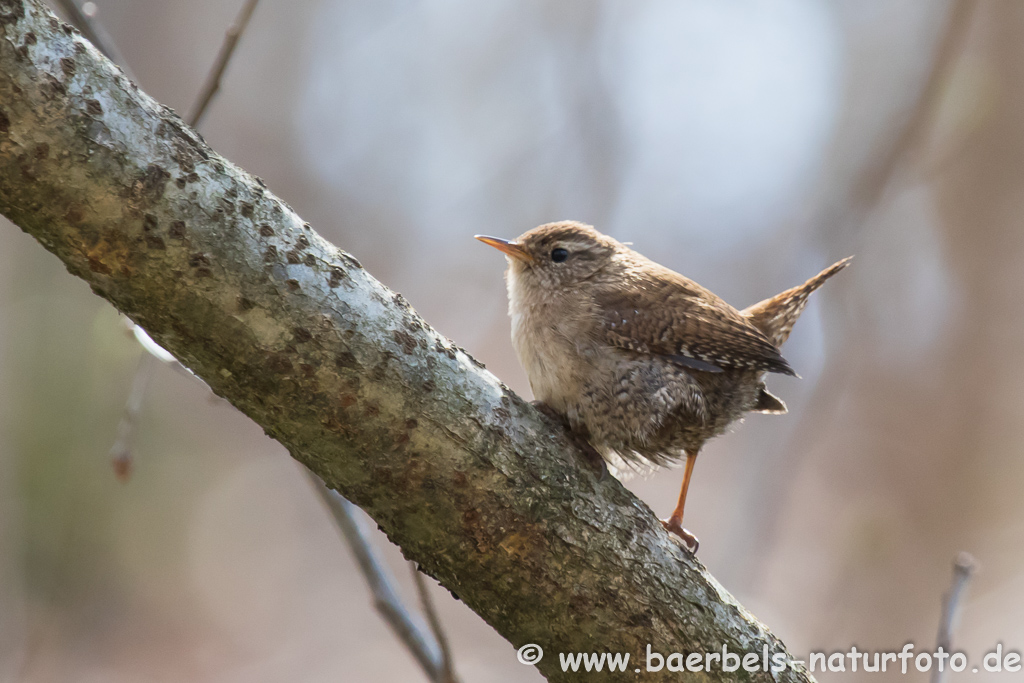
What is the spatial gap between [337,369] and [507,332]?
20.1 ft

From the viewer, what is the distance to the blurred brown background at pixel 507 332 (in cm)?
539

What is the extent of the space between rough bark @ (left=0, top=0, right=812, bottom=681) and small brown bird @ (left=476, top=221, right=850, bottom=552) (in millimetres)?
413

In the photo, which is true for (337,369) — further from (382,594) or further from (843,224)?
(843,224)

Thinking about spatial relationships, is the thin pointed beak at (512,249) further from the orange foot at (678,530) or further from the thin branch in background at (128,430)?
the thin branch in background at (128,430)

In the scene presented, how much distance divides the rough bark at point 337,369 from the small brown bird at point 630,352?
41 cm

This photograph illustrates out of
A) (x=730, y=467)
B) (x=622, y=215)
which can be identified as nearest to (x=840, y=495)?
(x=730, y=467)

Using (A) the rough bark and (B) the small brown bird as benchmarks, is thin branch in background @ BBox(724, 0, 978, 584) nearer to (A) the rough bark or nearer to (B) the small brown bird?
(B) the small brown bird

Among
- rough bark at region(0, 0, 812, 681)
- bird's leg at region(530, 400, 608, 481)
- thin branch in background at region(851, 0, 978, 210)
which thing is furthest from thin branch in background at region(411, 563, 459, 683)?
thin branch in background at region(851, 0, 978, 210)

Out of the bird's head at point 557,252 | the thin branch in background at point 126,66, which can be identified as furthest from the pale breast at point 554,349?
the thin branch in background at point 126,66

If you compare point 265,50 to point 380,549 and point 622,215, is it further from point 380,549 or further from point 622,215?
point 380,549

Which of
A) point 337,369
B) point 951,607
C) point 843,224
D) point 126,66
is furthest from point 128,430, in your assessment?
point 843,224

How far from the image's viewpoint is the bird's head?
2615 millimetres

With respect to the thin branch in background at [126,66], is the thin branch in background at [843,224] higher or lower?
higher

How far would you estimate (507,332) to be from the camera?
24.4ft
